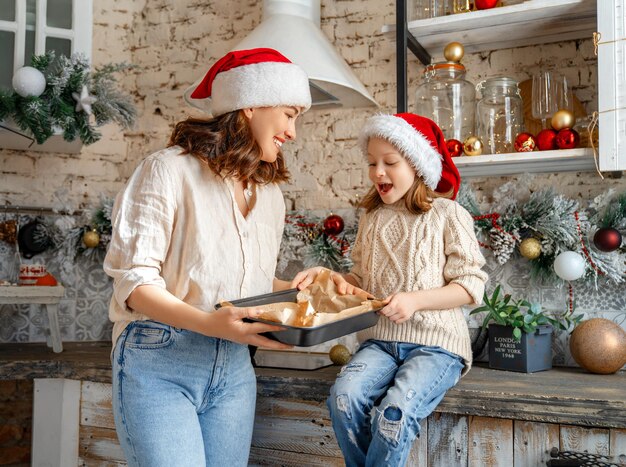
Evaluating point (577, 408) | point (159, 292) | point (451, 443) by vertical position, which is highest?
point (159, 292)

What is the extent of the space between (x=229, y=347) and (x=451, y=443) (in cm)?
69

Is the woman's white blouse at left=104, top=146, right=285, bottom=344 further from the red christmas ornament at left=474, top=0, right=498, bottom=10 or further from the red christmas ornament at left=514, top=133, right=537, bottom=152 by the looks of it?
the red christmas ornament at left=474, top=0, right=498, bottom=10

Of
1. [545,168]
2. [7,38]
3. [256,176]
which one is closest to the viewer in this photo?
[256,176]

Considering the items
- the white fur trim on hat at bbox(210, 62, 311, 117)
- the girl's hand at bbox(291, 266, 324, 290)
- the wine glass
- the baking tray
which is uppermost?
the wine glass

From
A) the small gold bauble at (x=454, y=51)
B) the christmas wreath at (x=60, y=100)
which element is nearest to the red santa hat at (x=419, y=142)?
the small gold bauble at (x=454, y=51)

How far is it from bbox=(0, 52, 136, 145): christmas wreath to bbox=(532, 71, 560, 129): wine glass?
5.17 feet

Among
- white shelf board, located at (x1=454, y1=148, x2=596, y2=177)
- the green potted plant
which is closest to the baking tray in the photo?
the green potted plant

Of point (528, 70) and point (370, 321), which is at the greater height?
point (528, 70)

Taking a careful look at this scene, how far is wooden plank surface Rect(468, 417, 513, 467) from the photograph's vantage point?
5.79 feet

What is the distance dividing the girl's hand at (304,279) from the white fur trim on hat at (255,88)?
1.57 feet

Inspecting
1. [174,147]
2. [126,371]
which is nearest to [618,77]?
[174,147]

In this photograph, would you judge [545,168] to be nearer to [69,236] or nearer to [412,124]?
[412,124]

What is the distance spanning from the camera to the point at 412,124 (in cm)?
201

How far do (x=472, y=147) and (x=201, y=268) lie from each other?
1.10m
